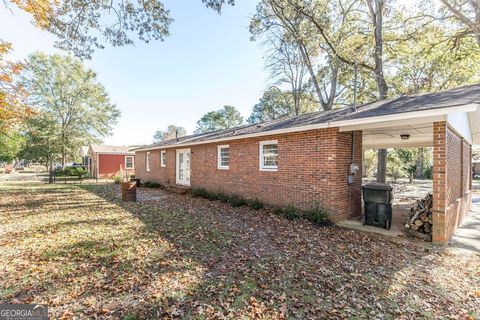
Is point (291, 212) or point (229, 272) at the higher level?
point (291, 212)

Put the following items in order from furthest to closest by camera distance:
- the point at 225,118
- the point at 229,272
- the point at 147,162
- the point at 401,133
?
the point at 225,118, the point at 147,162, the point at 401,133, the point at 229,272

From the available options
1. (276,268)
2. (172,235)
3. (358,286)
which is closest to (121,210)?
(172,235)

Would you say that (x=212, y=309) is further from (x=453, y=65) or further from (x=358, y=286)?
(x=453, y=65)

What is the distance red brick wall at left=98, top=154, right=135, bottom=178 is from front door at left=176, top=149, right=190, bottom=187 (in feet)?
45.0

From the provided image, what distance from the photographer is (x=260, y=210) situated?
864 centimetres

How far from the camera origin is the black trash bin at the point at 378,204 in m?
6.35

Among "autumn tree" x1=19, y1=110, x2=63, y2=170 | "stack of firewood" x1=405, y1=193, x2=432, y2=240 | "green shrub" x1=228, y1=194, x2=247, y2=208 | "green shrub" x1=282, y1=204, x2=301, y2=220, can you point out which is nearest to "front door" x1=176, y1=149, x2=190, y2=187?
"green shrub" x1=228, y1=194, x2=247, y2=208

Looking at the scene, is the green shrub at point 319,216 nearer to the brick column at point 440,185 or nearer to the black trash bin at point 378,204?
the black trash bin at point 378,204

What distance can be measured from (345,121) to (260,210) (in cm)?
420

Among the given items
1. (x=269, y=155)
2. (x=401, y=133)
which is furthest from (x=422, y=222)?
(x=269, y=155)

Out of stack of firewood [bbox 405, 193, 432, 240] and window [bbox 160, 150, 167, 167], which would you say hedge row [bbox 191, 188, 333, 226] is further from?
window [bbox 160, 150, 167, 167]

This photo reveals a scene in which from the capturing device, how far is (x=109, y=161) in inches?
1011

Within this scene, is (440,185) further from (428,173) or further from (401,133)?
(428,173)

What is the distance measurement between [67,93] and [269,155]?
25188 millimetres
